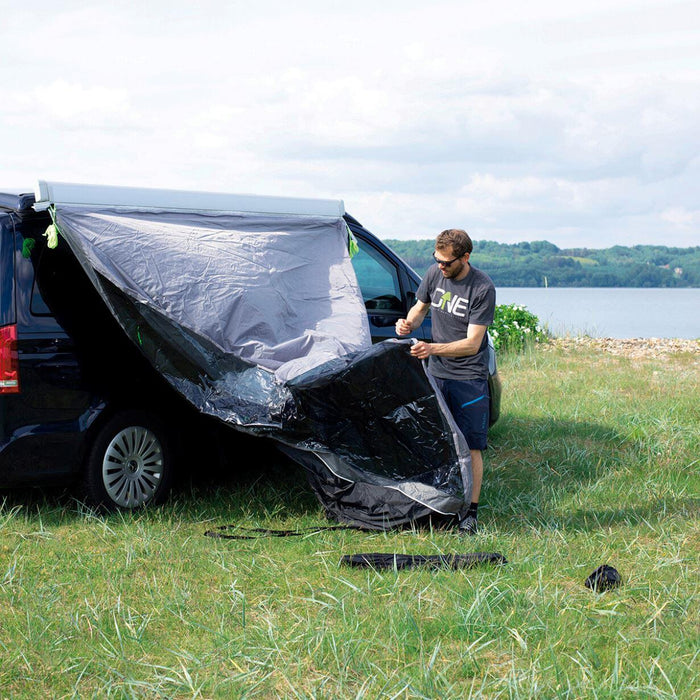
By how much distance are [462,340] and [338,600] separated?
1.87 m

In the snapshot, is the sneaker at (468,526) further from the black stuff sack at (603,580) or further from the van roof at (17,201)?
the van roof at (17,201)

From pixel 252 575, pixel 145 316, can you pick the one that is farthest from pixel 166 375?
pixel 252 575

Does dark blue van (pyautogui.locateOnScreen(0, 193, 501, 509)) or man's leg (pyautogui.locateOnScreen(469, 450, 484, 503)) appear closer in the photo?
dark blue van (pyautogui.locateOnScreen(0, 193, 501, 509))

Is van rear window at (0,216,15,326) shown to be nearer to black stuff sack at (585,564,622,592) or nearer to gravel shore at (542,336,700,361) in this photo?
black stuff sack at (585,564,622,592)

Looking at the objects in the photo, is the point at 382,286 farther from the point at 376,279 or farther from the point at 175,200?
the point at 175,200

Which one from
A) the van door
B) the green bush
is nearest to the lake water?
the green bush

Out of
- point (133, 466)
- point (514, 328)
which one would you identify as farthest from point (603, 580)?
point (514, 328)

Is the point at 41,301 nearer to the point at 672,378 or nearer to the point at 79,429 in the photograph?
the point at 79,429

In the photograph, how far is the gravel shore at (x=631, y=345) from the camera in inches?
616

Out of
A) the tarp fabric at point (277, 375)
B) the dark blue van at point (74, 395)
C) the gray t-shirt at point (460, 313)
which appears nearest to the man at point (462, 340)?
the gray t-shirt at point (460, 313)

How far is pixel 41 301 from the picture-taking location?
17.4 ft

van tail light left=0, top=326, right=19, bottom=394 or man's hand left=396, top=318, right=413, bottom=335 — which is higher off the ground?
man's hand left=396, top=318, right=413, bottom=335

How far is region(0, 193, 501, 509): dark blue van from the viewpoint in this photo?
17.0 ft

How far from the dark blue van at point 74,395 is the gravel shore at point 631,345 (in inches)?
411
